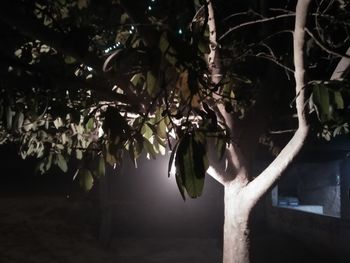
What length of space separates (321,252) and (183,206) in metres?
3.25

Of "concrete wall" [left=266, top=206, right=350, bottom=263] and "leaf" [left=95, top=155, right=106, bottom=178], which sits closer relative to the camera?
"leaf" [left=95, top=155, right=106, bottom=178]

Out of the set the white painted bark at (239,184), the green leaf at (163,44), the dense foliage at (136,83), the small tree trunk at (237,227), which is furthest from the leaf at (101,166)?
the small tree trunk at (237,227)

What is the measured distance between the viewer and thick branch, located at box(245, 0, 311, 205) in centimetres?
209

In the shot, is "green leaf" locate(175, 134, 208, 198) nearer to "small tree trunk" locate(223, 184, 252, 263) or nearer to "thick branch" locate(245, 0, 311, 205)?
"thick branch" locate(245, 0, 311, 205)

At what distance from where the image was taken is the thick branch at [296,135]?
82.4 inches

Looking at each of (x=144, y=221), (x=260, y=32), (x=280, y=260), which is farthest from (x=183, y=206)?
(x=260, y=32)

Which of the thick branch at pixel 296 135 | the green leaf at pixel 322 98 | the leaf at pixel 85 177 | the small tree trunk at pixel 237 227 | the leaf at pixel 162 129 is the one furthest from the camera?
the small tree trunk at pixel 237 227

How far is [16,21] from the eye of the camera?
1622 mm

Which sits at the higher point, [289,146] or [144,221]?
[289,146]

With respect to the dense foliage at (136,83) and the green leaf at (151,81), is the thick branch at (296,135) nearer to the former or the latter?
the dense foliage at (136,83)

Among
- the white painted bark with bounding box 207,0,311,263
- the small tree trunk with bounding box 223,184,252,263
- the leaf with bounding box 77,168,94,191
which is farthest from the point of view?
the small tree trunk with bounding box 223,184,252,263

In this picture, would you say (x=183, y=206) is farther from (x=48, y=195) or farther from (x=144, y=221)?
(x=48, y=195)

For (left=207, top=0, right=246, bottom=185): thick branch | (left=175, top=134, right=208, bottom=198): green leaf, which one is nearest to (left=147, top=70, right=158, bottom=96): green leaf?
(left=175, top=134, right=208, bottom=198): green leaf

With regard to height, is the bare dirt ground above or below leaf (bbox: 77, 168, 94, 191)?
below
